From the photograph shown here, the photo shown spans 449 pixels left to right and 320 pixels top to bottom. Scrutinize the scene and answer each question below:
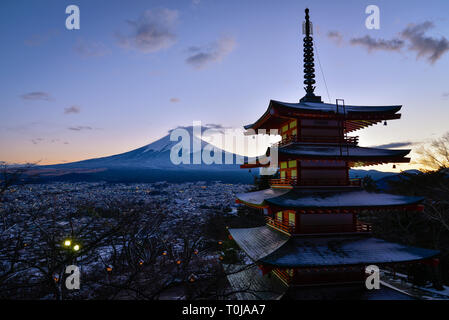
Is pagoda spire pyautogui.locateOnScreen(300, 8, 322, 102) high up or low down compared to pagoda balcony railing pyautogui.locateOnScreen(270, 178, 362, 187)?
up

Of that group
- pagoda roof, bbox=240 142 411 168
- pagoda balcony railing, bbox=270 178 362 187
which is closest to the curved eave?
pagoda balcony railing, bbox=270 178 362 187

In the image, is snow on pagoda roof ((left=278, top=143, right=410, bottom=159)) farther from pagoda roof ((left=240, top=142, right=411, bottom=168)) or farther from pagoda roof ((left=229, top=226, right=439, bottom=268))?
pagoda roof ((left=229, top=226, right=439, bottom=268))

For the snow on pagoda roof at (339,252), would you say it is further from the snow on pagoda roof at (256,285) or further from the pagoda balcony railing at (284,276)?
the pagoda balcony railing at (284,276)

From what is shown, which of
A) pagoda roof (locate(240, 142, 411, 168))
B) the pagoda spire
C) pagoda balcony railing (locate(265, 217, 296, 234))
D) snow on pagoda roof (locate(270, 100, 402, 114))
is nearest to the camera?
pagoda roof (locate(240, 142, 411, 168))

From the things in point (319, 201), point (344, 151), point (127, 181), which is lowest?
point (127, 181)

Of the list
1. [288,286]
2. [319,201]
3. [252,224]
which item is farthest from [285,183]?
[252,224]

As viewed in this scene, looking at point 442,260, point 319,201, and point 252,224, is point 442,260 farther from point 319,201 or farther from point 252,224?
point 252,224
